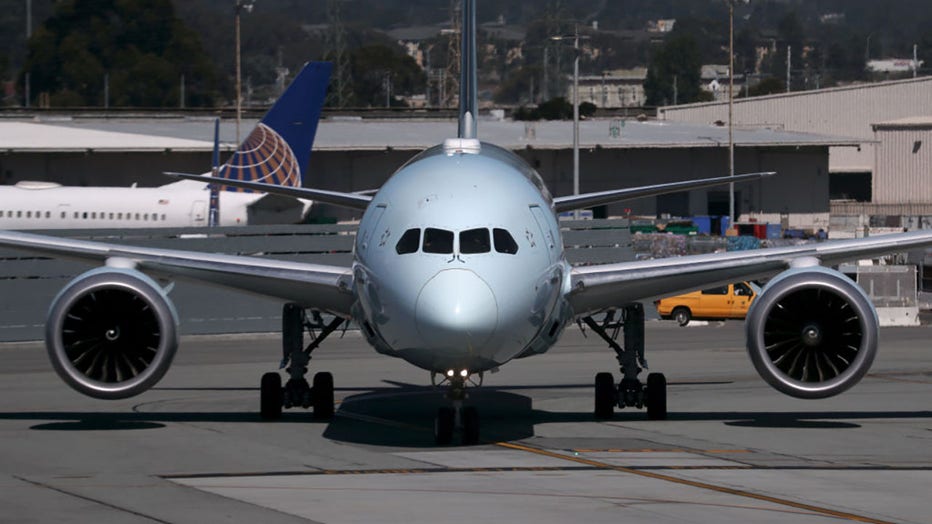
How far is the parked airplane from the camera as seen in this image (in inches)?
2324

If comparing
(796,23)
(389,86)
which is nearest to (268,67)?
(389,86)

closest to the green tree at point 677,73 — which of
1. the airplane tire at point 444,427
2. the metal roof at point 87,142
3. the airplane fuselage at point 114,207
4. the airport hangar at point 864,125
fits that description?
the airport hangar at point 864,125

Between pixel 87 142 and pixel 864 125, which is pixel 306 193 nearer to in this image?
pixel 87 142

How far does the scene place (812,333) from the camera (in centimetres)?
1964

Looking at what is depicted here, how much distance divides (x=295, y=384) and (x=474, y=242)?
5251 mm

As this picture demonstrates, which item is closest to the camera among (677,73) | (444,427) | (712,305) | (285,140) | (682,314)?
(444,427)

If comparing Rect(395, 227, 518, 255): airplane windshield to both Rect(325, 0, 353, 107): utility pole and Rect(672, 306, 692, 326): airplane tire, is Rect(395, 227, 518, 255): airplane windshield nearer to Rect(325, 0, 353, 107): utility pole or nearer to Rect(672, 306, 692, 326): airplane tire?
Rect(672, 306, 692, 326): airplane tire

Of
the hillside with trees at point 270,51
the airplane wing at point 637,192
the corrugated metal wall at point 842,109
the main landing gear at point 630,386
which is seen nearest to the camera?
the main landing gear at point 630,386

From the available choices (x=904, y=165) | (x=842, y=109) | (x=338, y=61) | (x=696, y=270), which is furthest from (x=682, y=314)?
(x=338, y=61)

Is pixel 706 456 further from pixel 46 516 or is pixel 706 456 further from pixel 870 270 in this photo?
pixel 870 270

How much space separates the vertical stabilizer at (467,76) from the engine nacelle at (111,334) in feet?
22.0

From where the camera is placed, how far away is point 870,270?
146 feet

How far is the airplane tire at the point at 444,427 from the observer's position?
62.2 feet

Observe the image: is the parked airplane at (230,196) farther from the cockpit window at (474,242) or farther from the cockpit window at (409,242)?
the cockpit window at (474,242)
